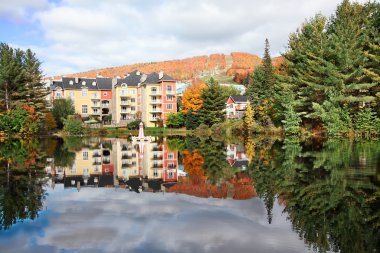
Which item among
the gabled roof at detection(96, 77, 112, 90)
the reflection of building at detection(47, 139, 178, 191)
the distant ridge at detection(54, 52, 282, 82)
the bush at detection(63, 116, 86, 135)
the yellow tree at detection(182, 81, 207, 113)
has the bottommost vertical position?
the reflection of building at detection(47, 139, 178, 191)

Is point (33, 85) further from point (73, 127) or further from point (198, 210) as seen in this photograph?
point (198, 210)

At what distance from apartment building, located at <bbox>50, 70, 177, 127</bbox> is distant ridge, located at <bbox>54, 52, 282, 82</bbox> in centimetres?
5839

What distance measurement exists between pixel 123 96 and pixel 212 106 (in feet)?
84.1

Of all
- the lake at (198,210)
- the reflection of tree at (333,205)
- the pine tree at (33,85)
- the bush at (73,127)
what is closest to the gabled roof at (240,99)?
the bush at (73,127)

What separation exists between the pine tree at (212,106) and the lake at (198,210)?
42463mm

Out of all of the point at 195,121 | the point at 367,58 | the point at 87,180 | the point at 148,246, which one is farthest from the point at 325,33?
the point at 148,246

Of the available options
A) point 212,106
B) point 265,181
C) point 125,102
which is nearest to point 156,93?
point 125,102

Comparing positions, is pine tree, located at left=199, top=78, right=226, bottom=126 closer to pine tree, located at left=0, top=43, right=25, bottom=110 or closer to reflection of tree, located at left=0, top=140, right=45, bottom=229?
pine tree, located at left=0, top=43, right=25, bottom=110

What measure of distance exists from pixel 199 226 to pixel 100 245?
6.35ft

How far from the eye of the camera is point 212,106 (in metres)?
57.5

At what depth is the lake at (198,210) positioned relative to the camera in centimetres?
608

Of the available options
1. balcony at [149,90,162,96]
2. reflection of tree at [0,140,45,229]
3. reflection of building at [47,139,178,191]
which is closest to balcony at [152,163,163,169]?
reflection of building at [47,139,178,191]

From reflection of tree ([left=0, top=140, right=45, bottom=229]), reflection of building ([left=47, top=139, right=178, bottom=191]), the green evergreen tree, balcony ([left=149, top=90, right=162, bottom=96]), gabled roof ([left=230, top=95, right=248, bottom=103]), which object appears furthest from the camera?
gabled roof ([left=230, top=95, right=248, bottom=103])

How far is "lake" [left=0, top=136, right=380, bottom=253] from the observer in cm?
608
